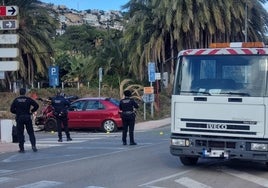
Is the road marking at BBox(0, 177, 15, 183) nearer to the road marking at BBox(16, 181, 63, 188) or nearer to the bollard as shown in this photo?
the road marking at BBox(16, 181, 63, 188)

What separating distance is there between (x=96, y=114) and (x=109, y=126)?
2.61 ft

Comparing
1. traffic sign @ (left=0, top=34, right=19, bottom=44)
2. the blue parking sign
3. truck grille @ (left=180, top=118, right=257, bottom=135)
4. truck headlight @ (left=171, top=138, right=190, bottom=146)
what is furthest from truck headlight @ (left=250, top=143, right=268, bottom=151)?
the blue parking sign

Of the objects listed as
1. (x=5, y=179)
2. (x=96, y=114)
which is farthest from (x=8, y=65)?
(x=96, y=114)

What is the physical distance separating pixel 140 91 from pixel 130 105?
19.7 m

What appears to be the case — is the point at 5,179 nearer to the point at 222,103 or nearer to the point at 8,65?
the point at 222,103

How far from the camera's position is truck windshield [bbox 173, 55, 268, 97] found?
426 inches

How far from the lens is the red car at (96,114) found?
24844mm

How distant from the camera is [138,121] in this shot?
102 feet

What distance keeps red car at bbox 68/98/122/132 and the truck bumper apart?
529 inches

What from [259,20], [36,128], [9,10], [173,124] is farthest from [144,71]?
[173,124]

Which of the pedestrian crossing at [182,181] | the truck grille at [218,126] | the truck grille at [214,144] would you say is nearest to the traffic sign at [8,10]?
the pedestrian crossing at [182,181]

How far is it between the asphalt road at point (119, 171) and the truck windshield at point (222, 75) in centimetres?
169

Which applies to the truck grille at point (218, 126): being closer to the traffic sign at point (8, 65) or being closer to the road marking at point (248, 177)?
the road marking at point (248, 177)

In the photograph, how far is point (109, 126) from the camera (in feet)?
82.0
